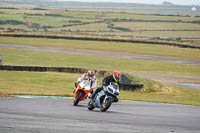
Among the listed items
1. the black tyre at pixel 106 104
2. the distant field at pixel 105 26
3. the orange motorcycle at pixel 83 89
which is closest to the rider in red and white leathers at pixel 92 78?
the orange motorcycle at pixel 83 89

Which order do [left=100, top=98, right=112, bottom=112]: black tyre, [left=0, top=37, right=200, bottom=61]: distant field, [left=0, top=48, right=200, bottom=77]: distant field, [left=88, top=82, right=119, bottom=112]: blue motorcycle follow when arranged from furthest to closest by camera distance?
[left=0, top=37, right=200, bottom=61]: distant field → [left=0, top=48, right=200, bottom=77]: distant field → [left=100, top=98, right=112, bottom=112]: black tyre → [left=88, top=82, right=119, bottom=112]: blue motorcycle

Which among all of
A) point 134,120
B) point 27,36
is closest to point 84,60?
point 27,36

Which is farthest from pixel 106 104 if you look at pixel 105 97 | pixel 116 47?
pixel 116 47

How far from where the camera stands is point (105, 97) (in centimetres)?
1502

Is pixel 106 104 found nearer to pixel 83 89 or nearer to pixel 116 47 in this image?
pixel 83 89

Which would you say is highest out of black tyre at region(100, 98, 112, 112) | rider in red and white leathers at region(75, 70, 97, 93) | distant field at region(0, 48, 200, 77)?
rider in red and white leathers at region(75, 70, 97, 93)

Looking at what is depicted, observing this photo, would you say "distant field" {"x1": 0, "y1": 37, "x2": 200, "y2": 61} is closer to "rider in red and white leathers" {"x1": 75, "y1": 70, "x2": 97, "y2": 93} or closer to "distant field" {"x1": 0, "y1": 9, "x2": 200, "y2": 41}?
"distant field" {"x1": 0, "y1": 9, "x2": 200, "y2": 41}

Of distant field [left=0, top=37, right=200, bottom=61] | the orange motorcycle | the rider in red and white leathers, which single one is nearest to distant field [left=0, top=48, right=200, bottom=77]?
distant field [left=0, top=37, right=200, bottom=61]

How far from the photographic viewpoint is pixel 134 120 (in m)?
12.8

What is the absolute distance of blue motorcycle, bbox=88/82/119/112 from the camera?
14617 mm

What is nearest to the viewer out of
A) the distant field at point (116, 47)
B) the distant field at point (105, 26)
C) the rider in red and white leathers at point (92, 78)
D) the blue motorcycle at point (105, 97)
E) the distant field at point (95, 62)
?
the blue motorcycle at point (105, 97)

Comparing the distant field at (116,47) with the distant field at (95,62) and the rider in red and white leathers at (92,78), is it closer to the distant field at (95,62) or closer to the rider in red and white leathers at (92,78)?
the distant field at (95,62)

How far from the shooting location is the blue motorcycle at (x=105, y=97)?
1462 centimetres

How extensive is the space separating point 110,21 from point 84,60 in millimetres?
90679
